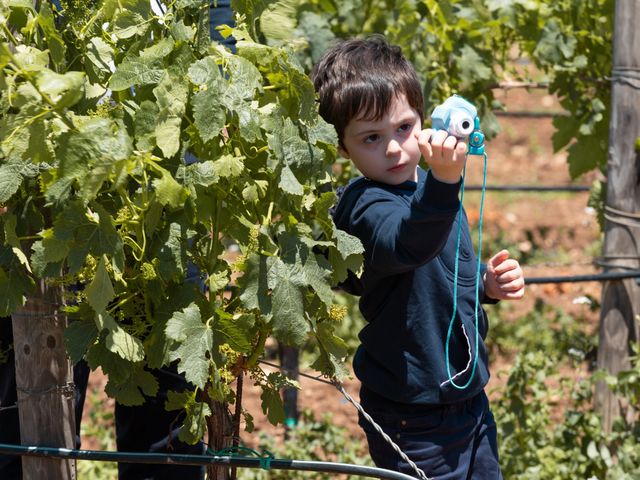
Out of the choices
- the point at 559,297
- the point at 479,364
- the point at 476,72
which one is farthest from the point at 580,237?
the point at 479,364

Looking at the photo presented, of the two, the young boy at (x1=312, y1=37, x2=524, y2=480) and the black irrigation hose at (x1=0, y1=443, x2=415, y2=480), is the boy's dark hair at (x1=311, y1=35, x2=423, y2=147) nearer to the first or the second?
the young boy at (x1=312, y1=37, x2=524, y2=480)

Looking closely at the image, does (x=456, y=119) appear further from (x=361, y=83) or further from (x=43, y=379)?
(x=43, y=379)

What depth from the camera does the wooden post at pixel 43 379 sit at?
6.60 ft

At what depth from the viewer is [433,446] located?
2195 mm

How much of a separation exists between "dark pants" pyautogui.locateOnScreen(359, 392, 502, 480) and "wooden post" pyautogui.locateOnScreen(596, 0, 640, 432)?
4.25ft

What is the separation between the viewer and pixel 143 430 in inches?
104

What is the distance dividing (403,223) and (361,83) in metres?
0.36

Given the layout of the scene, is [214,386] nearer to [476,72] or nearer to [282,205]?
[282,205]

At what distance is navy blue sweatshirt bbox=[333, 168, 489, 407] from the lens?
213 cm

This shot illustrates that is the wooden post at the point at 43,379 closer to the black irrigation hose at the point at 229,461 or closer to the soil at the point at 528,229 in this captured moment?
the black irrigation hose at the point at 229,461

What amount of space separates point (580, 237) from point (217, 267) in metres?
5.61

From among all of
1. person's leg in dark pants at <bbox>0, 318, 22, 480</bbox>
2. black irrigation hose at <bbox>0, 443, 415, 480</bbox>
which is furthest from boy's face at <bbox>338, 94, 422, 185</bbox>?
person's leg in dark pants at <bbox>0, 318, 22, 480</bbox>

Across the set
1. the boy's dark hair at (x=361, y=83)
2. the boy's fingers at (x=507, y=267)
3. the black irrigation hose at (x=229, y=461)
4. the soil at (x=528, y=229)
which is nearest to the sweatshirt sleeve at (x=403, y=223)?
the boy's dark hair at (x=361, y=83)

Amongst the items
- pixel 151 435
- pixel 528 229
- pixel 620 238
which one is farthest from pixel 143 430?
pixel 528 229
